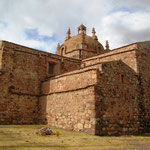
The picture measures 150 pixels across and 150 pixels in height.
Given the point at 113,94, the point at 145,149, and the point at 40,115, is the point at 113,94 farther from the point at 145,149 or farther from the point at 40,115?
the point at 40,115

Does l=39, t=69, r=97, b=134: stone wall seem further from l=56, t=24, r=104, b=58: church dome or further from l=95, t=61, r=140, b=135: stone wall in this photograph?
→ l=56, t=24, r=104, b=58: church dome

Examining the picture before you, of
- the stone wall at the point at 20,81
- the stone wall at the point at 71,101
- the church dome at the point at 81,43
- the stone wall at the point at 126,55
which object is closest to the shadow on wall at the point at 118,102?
the stone wall at the point at 71,101

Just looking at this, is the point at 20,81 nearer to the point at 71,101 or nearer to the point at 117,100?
the point at 71,101

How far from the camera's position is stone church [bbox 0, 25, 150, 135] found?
11.5m

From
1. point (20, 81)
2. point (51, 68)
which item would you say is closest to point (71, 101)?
point (20, 81)

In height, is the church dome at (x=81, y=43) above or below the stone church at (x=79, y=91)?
above

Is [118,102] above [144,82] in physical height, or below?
below

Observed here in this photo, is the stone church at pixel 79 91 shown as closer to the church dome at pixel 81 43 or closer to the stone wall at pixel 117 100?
the stone wall at pixel 117 100

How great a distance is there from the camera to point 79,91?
1220 cm

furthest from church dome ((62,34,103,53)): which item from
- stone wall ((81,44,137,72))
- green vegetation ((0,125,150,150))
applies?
green vegetation ((0,125,150,150))

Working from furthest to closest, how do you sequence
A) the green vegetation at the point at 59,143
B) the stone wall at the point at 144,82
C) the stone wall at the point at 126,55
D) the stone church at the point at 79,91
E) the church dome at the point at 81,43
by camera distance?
1. the church dome at the point at 81,43
2. the stone wall at the point at 126,55
3. the stone wall at the point at 144,82
4. the stone church at the point at 79,91
5. the green vegetation at the point at 59,143

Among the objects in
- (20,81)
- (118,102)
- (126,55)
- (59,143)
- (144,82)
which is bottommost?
(59,143)

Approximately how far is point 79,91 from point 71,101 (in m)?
1.05

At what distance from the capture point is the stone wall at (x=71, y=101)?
1116cm
